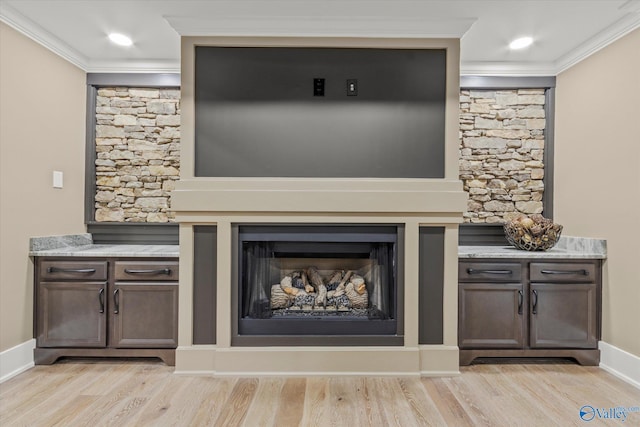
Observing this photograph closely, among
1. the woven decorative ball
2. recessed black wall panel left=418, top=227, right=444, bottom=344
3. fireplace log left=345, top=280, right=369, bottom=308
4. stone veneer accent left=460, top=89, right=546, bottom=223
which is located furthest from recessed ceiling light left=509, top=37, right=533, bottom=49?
fireplace log left=345, top=280, right=369, bottom=308

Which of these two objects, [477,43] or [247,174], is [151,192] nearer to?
[247,174]

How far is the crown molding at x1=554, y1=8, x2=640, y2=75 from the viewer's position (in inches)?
105

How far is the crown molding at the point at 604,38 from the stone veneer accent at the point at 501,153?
1.09ft

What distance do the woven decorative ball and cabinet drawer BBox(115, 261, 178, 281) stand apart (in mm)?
2718

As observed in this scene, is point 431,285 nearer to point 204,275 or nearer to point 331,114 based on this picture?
point 331,114

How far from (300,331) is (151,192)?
1888mm

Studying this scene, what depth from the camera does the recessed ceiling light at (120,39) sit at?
3037mm

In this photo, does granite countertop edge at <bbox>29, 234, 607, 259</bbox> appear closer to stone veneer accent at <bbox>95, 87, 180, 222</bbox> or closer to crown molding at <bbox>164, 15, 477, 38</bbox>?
stone veneer accent at <bbox>95, 87, 180, 222</bbox>

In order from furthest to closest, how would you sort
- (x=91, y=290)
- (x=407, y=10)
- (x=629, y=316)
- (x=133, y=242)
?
(x=133, y=242), (x=91, y=290), (x=629, y=316), (x=407, y=10)

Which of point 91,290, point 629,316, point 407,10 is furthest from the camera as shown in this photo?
point 91,290

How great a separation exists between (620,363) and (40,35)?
4.85 metres

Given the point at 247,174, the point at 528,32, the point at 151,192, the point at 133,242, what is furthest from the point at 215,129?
the point at 528,32

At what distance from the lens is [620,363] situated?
2.85 meters

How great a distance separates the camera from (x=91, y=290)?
299 cm
